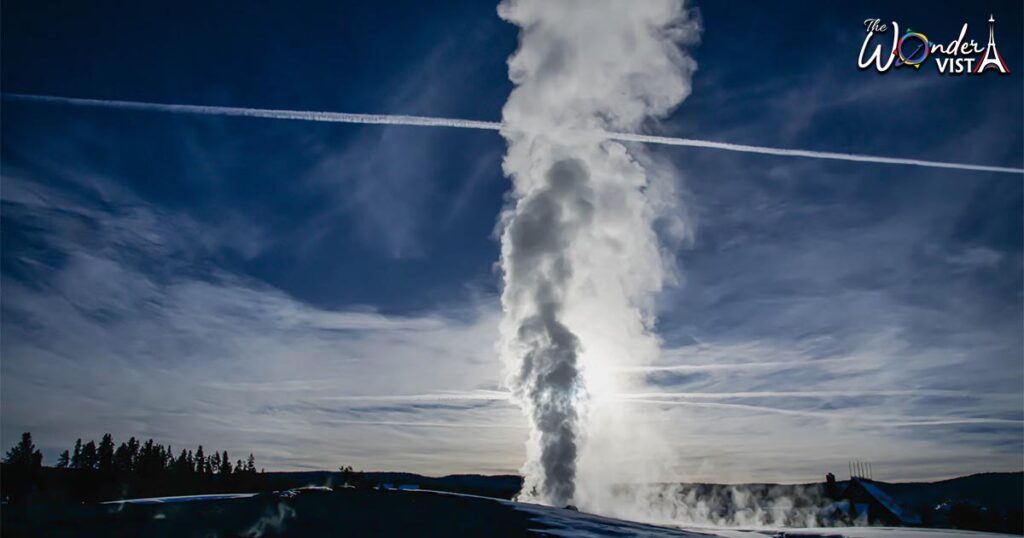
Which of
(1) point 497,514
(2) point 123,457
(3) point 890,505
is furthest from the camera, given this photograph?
(2) point 123,457

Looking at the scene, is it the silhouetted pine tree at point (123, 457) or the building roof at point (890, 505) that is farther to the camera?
the silhouetted pine tree at point (123, 457)

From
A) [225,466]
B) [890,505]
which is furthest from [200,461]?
[890,505]

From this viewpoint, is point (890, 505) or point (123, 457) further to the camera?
point (123, 457)

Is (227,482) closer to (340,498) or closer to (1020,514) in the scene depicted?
(340,498)

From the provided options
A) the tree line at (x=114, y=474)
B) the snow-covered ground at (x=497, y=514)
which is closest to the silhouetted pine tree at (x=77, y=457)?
the tree line at (x=114, y=474)

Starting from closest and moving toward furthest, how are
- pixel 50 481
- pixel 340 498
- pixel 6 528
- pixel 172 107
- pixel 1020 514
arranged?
1. pixel 6 528
2. pixel 340 498
3. pixel 172 107
4. pixel 50 481
5. pixel 1020 514

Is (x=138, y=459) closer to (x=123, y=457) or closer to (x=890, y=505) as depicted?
(x=123, y=457)

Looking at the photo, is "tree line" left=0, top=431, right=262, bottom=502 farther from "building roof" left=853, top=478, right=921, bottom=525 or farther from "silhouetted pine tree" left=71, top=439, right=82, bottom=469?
"building roof" left=853, top=478, right=921, bottom=525

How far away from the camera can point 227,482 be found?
11775 centimetres

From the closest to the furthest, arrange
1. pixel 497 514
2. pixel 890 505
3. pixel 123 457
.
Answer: pixel 497 514 → pixel 890 505 → pixel 123 457

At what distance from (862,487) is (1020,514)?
85.2 feet

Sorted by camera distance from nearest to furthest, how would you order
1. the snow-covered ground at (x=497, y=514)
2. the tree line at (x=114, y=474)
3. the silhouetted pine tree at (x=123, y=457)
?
1. the snow-covered ground at (x=497, y=514)
2. the tree line at (x=114, y=474)
3. the silhouetted pine tree at (x=123, y=457)

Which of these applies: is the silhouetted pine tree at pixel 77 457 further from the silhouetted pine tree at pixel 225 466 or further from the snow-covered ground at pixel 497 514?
the snow-covered ground at pixel 497 514

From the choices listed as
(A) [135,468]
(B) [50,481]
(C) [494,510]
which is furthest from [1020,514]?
(A) [135,468]
